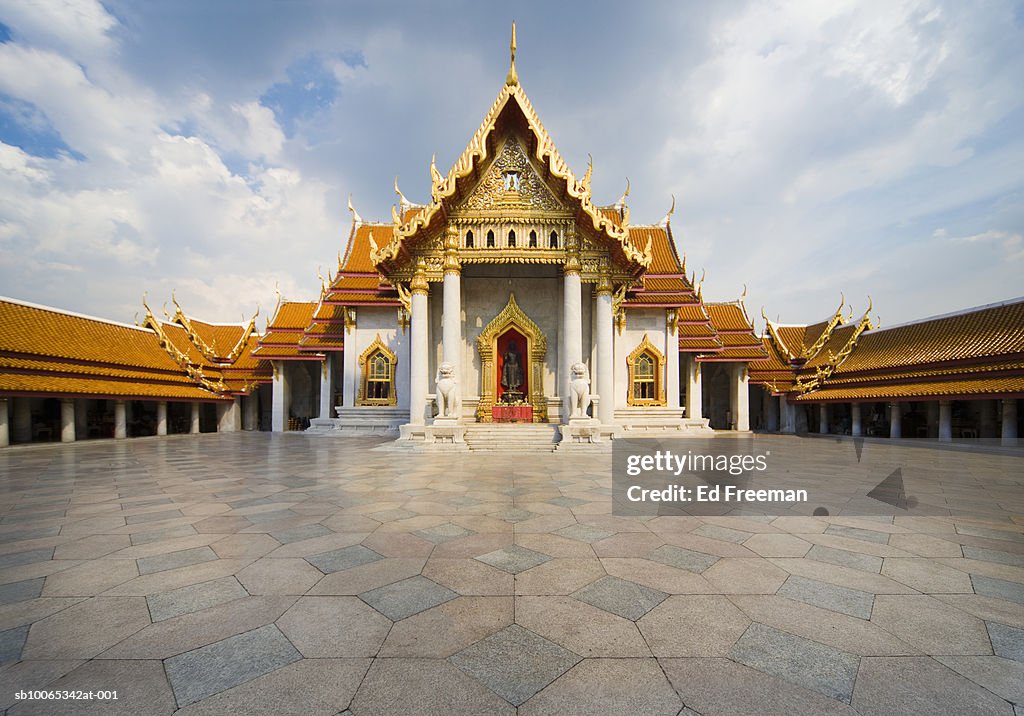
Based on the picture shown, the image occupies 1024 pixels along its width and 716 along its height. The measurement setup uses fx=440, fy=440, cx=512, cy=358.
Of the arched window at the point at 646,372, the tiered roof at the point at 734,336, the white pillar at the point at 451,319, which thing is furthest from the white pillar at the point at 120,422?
the tiered roof at the point at 734,336

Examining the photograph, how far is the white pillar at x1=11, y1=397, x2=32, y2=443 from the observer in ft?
55.7

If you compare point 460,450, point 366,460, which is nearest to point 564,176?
point 460,450

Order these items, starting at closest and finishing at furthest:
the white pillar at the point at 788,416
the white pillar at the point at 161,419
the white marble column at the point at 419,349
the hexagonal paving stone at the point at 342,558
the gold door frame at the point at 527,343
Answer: the hexagonal paving stone at the point at 342,558
the white marble column at the point at 419,349
the gold door frame at the point at 527,343
the white pillar at the point at 161,419
the white pillar at the point at 788,416

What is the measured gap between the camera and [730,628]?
2686mm

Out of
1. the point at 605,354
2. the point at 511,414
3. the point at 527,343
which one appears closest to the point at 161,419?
the point at 511,414

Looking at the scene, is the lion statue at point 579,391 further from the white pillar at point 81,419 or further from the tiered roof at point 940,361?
the white pillar at point 81,419

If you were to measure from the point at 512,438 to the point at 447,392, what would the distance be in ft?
8.09

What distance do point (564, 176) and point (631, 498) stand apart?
427 inches

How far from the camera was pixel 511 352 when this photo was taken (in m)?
17.2

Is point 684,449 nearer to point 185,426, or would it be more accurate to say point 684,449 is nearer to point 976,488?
point 976,488

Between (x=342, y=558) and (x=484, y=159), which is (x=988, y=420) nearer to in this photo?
(x=484, y=159)

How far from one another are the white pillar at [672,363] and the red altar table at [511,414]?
723 centimetres

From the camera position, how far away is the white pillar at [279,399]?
75.2 ft

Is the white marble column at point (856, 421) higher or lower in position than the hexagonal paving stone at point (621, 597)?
lower
